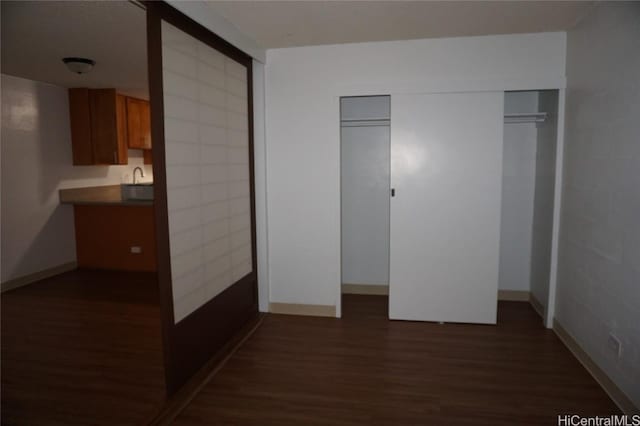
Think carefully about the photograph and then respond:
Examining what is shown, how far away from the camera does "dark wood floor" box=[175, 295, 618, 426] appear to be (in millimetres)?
2383

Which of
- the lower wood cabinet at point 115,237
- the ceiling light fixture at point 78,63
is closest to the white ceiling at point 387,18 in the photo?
the ceiling light fixture at point 78,63

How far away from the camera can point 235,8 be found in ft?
9.27

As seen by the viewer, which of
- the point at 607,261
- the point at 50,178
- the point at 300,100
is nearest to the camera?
the point at 607,261

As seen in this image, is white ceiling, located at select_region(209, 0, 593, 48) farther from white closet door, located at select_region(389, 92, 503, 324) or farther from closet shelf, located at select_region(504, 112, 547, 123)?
closet shelf, located at select_region(504, 112, 547, 123)

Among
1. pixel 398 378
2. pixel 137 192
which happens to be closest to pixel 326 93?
pixel 398 378

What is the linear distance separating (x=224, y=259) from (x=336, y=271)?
1103 mm

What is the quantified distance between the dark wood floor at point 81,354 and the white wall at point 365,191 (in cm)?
211

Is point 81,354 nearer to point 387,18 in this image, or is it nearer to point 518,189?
point 387,18

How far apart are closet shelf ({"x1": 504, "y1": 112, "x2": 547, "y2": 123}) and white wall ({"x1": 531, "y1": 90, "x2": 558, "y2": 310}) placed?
5cm

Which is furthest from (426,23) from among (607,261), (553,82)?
(607,261)

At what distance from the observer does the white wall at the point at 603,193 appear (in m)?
2.29

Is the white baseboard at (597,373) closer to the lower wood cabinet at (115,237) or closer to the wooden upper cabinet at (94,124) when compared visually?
the lower wood cabinet at (115,237)

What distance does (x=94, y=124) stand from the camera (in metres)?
5.65

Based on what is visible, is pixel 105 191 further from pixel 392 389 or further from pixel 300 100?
pixel 392 389
